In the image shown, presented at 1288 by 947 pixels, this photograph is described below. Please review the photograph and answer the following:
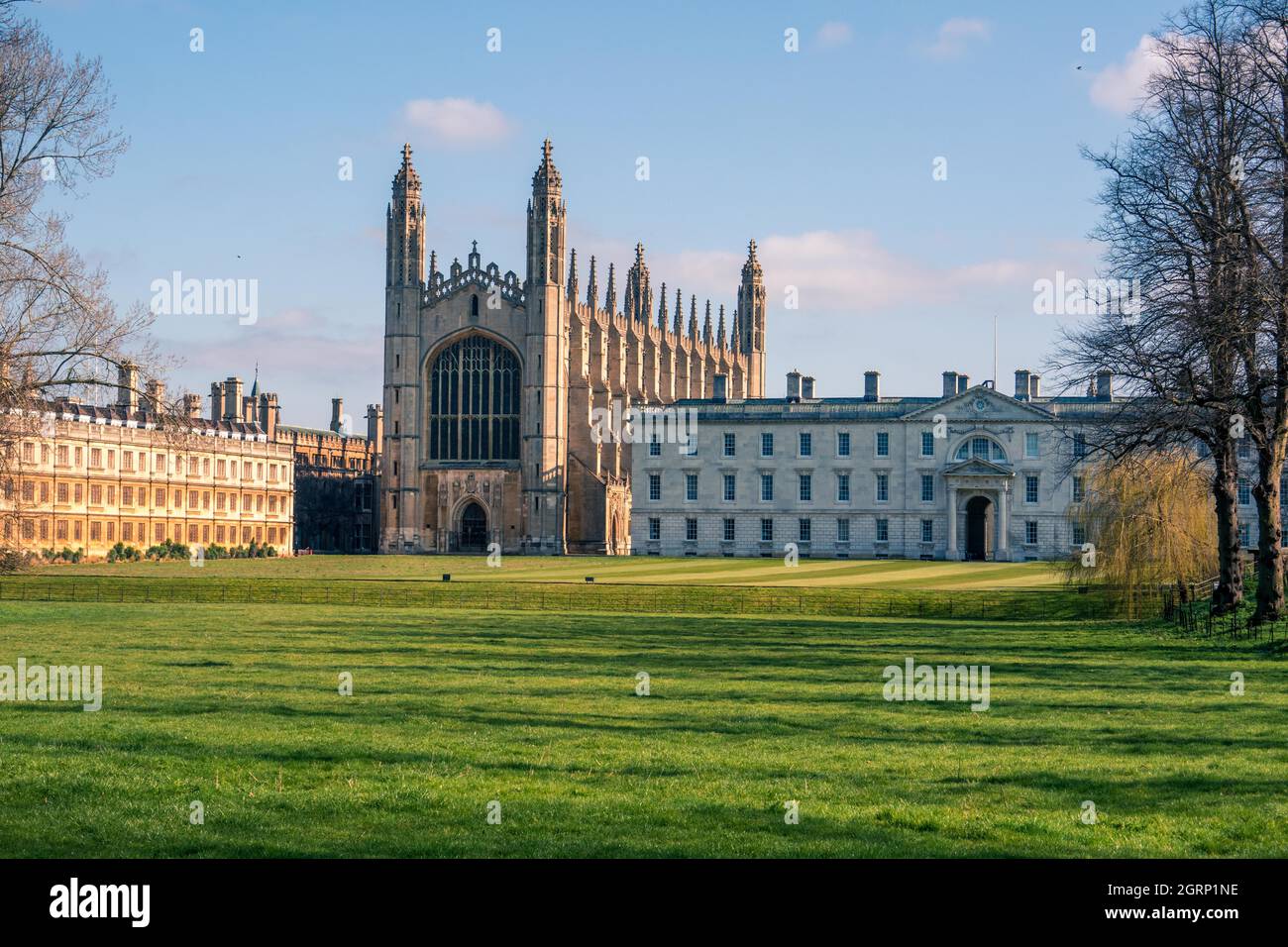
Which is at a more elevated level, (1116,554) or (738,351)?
(738,351)

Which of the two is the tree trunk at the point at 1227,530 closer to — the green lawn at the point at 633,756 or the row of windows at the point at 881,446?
the green lawn at the point at 633,756

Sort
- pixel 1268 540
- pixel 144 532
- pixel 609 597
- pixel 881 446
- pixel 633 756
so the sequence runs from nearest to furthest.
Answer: pixel 633 756
pixel 1268 540
pixel 609 597
pixel 881 446
pixel 144 532

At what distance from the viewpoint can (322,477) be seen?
109m

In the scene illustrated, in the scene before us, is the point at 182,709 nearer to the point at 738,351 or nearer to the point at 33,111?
the point at 33,111

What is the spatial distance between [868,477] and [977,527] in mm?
6965

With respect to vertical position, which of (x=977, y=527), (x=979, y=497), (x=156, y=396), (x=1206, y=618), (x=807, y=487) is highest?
(x=807, y=487)

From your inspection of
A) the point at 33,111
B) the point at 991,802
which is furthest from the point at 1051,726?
the point at 33,111

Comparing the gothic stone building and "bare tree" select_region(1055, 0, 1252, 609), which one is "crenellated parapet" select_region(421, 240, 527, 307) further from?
"bare tree" select_region(1055, 0, 1252, 609)

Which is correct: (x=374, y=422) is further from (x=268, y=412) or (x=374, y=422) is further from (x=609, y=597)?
(x=609, y=597)

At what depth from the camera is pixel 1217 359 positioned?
93.5 feet

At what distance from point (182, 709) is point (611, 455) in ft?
255

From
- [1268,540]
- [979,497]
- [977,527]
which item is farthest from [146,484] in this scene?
[1268,540]

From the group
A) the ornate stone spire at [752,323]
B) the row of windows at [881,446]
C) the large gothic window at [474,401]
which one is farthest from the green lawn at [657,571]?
the ornate stone spire at [752,323]
